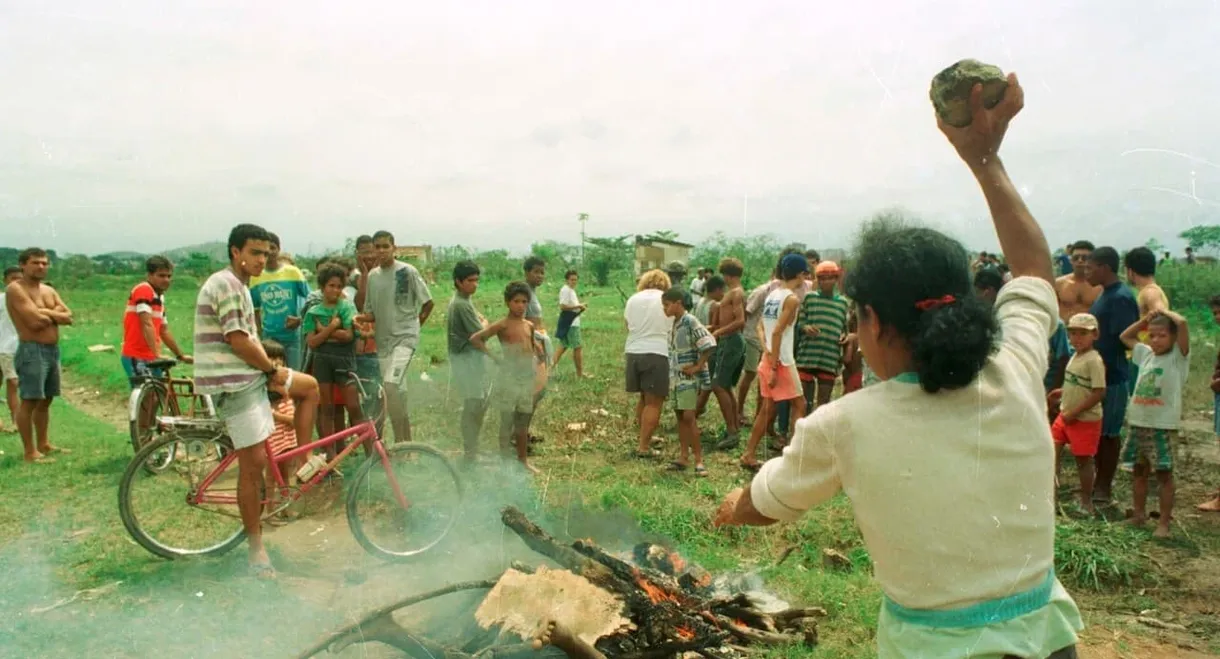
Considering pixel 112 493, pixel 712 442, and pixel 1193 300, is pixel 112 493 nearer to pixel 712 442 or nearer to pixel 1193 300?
pixel 712 442

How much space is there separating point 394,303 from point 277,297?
109 cm

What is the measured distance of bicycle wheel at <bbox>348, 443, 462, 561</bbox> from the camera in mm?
5051

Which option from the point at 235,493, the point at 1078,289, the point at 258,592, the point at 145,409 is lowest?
the point at 258,592

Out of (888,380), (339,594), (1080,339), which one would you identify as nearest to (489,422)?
(339,594)

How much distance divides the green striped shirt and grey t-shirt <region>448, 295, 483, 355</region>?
3416 mm

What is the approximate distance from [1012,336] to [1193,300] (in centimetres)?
2230

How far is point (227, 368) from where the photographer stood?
4.43 m

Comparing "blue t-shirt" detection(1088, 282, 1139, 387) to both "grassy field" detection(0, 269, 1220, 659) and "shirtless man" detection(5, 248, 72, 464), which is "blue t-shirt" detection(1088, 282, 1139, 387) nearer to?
"grassy field" detection(0, 269, 1220, 659)

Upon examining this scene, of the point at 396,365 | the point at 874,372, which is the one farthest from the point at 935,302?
the point at 396,365

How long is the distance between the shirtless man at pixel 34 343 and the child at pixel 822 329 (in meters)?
7.44

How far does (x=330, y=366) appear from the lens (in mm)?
6457

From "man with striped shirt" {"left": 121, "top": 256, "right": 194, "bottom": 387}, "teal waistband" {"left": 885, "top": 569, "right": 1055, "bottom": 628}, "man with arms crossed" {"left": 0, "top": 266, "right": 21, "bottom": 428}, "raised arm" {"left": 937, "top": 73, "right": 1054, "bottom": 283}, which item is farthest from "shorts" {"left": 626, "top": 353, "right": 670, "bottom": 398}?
"man with arms crossed" {"left": 0, "top": 266, "right": 21, "bottom": 428}

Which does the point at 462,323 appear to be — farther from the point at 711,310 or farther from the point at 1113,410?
the point at 1113,410

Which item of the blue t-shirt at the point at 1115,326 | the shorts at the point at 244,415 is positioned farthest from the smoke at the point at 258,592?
the blue t-shirt at the point at 1115,326
